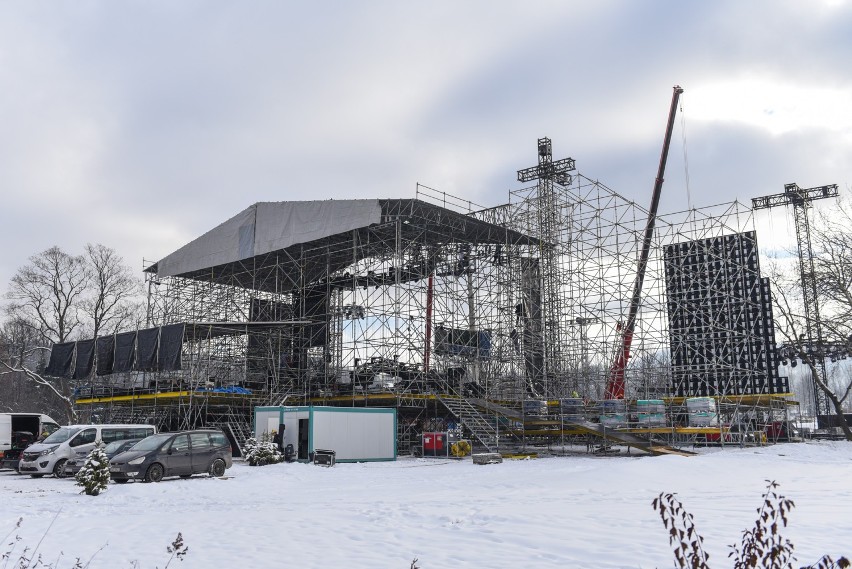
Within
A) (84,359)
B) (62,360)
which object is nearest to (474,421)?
(84,359)

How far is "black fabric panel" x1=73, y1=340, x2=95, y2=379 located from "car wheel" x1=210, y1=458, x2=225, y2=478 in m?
18.6

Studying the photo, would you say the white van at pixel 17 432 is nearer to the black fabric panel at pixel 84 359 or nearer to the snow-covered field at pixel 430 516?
the snow-covered field at pixel 430 516

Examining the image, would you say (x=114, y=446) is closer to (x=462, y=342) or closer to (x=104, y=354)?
(x=104, y=354)

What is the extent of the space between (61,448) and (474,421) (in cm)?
1654

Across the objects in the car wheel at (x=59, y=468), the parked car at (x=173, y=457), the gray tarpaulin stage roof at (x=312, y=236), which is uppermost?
the gray tarpaulin stage roof at (x=312, y=236)

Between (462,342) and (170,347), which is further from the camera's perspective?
(462,342)

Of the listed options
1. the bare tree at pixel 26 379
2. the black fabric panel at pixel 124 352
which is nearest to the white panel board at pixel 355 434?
the black fabric panel at pixel 124 352

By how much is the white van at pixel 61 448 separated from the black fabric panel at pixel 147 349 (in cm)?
976

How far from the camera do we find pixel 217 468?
2142 cm

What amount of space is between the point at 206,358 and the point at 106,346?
15.6 feet

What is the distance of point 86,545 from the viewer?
1041 centimetres

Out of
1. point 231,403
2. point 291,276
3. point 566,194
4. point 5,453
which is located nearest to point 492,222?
point 566,194

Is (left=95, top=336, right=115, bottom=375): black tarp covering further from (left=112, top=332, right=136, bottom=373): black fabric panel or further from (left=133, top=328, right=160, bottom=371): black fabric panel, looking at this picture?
(left=133, top=328, right=160, bottom=371): black fabric panel

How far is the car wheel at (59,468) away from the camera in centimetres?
2255
